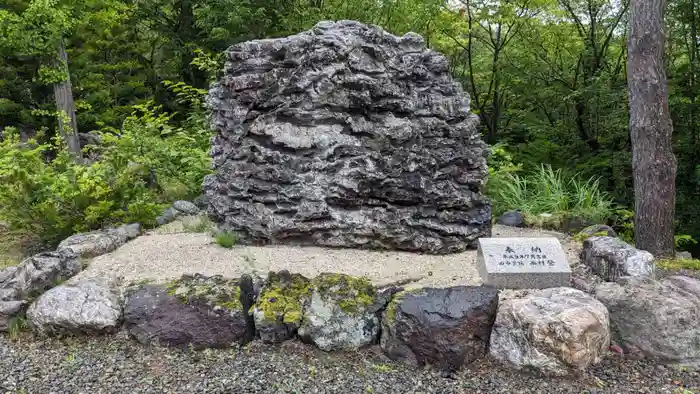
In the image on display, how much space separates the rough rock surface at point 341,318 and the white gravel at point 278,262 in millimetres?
405

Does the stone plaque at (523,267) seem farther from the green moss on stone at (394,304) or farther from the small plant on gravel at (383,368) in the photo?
the small plant on gravel at (383,368)

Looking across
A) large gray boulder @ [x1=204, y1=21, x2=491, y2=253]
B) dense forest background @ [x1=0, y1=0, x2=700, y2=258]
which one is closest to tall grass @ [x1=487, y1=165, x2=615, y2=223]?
dense forest background @ [x1=0, y1=0, x2=700, y2=258]

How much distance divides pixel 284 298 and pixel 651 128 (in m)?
4.79

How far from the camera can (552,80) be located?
1105cm

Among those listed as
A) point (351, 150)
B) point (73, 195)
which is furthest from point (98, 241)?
point (351, 150)

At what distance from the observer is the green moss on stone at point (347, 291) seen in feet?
13.3

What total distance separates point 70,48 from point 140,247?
31.3 feet

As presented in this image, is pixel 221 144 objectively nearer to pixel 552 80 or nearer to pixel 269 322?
pixel 269 322

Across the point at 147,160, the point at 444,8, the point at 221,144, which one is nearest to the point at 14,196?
the point at 147,160

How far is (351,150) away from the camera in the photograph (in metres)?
5.38

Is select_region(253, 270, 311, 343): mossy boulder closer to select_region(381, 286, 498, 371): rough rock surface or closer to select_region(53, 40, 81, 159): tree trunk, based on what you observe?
select_region(381, 286, 498, 371): rough rock surface

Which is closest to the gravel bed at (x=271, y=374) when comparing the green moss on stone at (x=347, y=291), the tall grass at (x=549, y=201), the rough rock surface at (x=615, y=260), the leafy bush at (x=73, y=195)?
the green moss on stone at (x=347, y=291)

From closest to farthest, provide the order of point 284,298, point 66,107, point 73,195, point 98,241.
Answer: point 284,298 < point 98,241 < point 73,195 < point 66,107

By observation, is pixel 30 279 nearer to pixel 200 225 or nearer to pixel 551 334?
pixel 200 225
